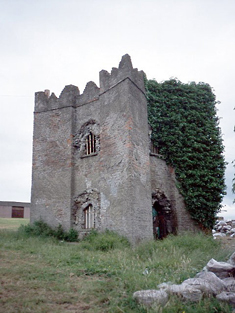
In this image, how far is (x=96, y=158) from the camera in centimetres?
1396

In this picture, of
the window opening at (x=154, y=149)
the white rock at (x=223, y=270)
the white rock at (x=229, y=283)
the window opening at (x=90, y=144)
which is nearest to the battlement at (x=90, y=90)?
the window opening at (x=90, y=144)

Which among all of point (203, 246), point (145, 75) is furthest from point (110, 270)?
point (145, 75)

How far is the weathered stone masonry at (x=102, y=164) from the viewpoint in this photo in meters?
12.2

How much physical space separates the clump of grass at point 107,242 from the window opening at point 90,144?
429cm

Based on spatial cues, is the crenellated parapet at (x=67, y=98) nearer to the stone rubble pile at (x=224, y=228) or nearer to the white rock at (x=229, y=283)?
the white rock at (x=229, y=283)

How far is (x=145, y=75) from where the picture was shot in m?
→ 15.0

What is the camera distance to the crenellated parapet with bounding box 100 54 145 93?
1316cm

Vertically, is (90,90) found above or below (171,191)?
above

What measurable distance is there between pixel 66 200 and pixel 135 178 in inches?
158

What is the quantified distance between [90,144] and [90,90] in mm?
2801

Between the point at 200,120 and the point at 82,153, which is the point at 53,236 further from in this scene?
the point at 200,120

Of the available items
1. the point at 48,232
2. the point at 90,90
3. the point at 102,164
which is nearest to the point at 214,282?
the point at 102,164

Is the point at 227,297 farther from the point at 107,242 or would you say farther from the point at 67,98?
the point at 67,98

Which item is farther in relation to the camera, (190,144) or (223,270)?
(190,144)
